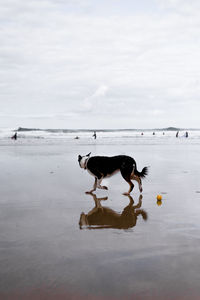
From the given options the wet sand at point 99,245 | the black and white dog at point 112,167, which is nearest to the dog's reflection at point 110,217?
the wet sand at point 99,245

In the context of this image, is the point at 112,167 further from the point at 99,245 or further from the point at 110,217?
the point at 99,245

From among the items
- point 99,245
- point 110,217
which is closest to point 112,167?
point 110,217

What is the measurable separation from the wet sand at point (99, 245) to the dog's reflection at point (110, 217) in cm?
2

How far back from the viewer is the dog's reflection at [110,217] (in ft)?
16.8

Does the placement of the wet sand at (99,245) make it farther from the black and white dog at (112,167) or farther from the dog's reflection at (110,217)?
the black and white dog at (112,167)

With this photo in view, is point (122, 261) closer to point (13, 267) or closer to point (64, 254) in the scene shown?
point (64, 254)

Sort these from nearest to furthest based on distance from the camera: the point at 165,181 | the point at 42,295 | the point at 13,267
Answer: the point at 42,295, the point at 13,267, the point at 165,181

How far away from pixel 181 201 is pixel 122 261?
11.6 feet

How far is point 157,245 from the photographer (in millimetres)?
4125

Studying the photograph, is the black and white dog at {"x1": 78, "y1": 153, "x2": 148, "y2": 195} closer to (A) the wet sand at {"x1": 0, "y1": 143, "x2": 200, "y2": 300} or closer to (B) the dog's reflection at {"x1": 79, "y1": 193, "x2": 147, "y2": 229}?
(A) the wet sand at {"x1": 0, "y1": 143, "x2": 200, "y2": 300}

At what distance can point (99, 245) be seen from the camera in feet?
13.5

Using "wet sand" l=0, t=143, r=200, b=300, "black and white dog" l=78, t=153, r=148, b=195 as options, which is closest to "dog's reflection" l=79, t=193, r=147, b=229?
"wet sand" l=0, t=143, r=200, b=300

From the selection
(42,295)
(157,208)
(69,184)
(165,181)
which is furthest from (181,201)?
(42,295)

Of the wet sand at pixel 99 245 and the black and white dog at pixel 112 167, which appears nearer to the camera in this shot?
the wet sand at pixel 99 245
